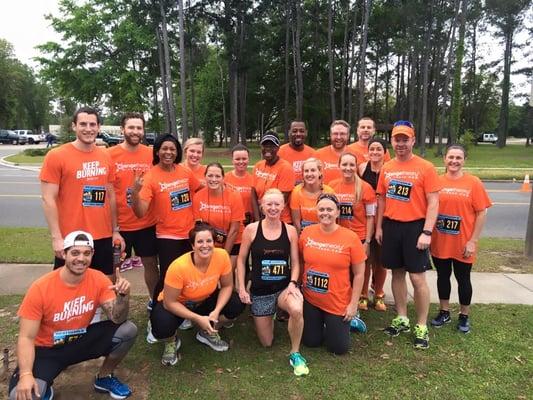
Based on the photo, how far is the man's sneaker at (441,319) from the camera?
4.40m

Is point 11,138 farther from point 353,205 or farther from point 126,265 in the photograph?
point 353,205

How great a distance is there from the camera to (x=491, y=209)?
37.8 ft

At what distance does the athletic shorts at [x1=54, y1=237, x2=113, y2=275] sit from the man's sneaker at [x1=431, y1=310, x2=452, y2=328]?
3.36 meters

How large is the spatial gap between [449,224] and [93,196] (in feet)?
11.3

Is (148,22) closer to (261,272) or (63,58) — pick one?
(63,58)

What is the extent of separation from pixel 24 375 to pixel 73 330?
1.35ft

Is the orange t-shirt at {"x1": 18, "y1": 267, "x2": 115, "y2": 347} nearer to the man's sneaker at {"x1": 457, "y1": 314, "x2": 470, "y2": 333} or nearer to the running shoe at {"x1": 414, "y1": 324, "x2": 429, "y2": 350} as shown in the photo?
the running shoe at {"x1": 414, "y1": 324, "x2": 429, "y2": 350}

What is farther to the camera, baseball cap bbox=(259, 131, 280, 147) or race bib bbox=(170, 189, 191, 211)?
baseball cap bbox=(259, 131, 280, 147)

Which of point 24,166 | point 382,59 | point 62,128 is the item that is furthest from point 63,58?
point 382,59

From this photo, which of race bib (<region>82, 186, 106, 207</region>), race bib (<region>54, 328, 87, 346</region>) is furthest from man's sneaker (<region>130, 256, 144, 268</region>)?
race bib (<region>54, 328, 87, 346</region>)

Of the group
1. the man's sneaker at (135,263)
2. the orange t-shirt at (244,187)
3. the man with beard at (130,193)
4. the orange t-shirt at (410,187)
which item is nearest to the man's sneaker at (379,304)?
the orange t-shirt at (410,187)

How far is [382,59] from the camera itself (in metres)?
42.0

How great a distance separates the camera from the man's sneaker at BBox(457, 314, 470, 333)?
4254mm

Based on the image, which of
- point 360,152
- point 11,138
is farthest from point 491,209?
point 11,138
